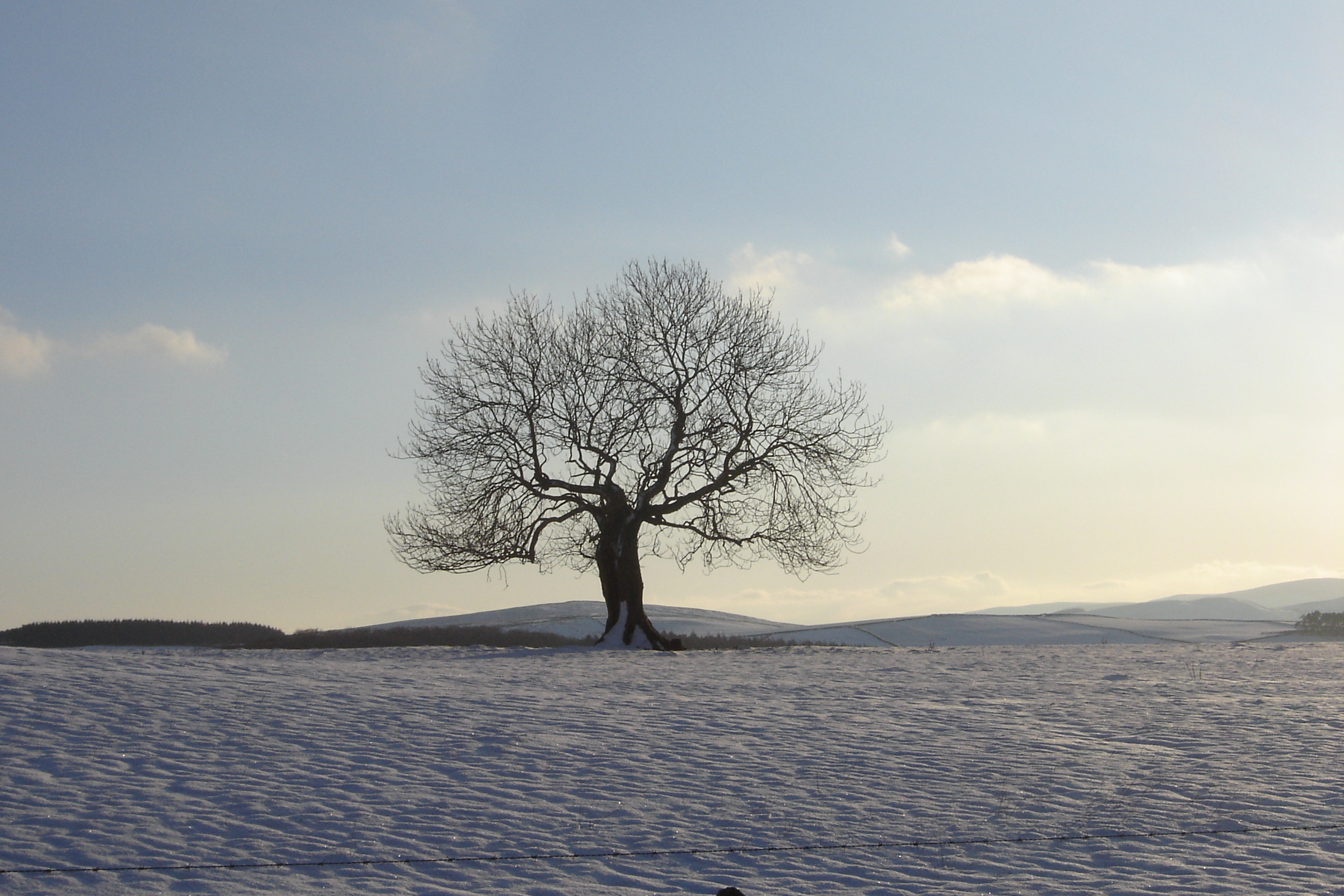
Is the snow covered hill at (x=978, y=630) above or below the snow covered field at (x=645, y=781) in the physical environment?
above

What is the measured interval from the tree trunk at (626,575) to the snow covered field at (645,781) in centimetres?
1039

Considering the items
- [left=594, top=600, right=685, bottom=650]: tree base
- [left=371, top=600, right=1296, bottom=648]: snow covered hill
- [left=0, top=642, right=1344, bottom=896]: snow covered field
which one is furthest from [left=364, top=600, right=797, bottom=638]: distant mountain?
[left=0, top=642, right=1344, bottom=896]: snow covered field

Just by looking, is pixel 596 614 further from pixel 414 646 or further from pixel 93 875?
pixel 93 875

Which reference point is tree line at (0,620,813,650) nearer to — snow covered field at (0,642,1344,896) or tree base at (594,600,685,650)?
tree base at (594,600,685,650)

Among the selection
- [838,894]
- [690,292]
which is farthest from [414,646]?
[838,894]

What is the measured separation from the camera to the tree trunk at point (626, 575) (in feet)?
93.1

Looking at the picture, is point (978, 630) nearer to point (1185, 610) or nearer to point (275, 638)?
point (275, 638)

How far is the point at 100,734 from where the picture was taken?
11977 mm

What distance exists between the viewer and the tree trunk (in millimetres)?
28375

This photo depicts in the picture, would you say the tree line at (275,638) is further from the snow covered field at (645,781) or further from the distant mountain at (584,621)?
the snow covered field at (645,781)

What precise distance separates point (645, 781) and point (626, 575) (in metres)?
17.6

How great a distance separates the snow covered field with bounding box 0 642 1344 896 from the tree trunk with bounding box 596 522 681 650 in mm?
10394

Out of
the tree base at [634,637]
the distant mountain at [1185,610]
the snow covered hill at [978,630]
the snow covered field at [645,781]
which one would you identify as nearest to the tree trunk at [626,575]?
the tree base at [634,637]

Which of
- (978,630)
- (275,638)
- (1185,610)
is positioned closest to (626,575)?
(275,638)
